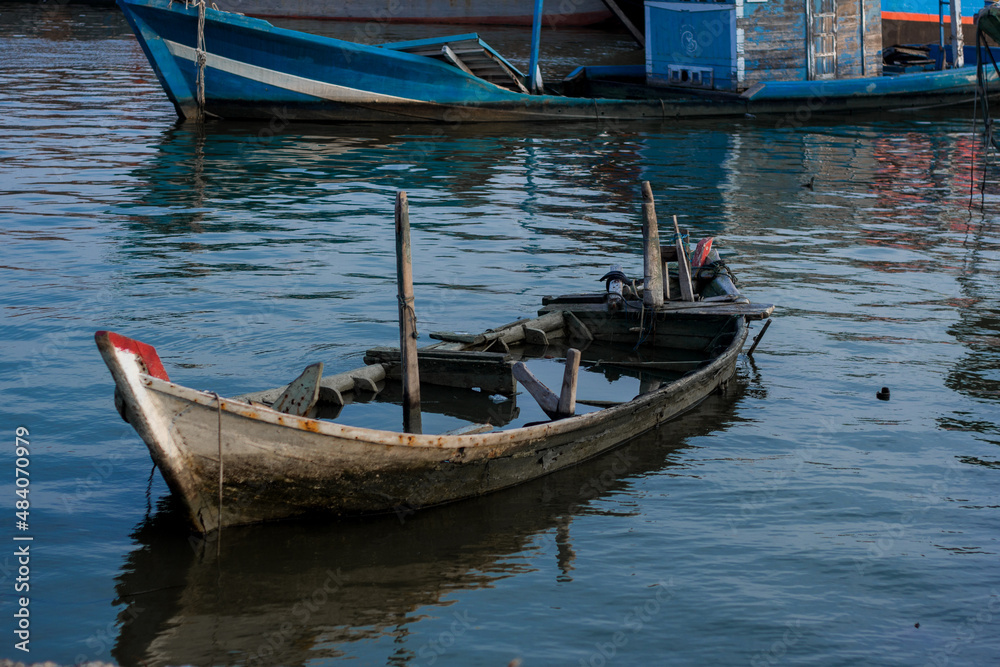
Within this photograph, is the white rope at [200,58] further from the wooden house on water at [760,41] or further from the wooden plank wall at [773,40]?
the wooden plank wall at [773,40]

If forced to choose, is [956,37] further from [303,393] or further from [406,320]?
[303,393]

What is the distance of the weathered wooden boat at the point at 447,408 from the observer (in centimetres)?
658

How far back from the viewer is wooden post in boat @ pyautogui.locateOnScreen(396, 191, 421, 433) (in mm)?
7852

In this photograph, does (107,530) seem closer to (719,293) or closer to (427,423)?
(427,423)

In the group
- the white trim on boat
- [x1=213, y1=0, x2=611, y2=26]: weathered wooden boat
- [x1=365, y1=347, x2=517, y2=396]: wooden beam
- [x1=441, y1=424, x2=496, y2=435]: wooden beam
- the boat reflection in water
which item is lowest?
the boat reflection in water

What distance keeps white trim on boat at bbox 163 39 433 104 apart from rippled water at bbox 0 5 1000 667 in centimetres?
189

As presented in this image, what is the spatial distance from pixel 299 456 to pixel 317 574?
0.78 metres

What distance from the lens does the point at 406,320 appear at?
311 inches

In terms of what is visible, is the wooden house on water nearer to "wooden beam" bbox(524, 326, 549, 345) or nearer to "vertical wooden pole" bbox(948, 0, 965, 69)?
"vertical wooden pole" bbox(948, 0, 965, 69)

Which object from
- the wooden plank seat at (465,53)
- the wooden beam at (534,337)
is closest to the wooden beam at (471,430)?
the wooden beam at (534,337)

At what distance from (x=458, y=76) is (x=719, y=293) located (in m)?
13.2

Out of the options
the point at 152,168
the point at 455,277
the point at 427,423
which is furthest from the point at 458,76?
the point at 427,423

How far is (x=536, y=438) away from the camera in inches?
308

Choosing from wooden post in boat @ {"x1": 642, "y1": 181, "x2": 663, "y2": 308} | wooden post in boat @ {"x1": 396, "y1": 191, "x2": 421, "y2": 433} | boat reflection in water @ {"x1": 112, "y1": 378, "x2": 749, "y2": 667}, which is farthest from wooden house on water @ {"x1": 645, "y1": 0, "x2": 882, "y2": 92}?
boat reflection in water @ {"x1": 112, "y1": 378, "x2": 749, "y2": 667}
